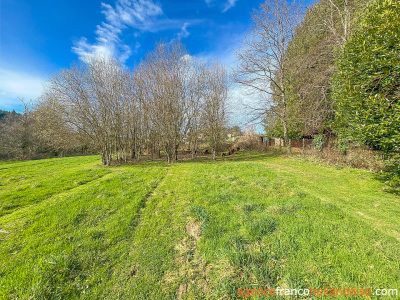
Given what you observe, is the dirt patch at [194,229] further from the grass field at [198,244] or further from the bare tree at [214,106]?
the bare tree at [214,106]

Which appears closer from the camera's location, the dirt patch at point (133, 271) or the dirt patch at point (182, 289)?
the dirt patch at point (182, 289)

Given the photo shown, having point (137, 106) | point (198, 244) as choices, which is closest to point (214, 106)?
point (137, 106)

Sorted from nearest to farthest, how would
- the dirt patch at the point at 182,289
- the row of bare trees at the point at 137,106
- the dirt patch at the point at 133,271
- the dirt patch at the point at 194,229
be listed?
the dirt patch at the point at 182,289 → the dirt patch at the point at 133,271 → the dirt patch at the point at 194,229 → the row of bare trees at the point at 137,106

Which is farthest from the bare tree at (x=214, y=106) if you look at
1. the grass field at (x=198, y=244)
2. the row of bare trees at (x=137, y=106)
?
the grass field at (x=198, y=244)

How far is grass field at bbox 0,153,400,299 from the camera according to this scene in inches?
74.7

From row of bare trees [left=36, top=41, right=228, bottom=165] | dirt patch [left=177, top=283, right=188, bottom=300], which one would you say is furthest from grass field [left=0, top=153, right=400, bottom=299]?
row of bare trees [left=36, top=41, right=228, bottom=165]

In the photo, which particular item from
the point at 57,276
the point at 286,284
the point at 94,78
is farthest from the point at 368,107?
the point at 94,78

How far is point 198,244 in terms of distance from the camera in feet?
8.79

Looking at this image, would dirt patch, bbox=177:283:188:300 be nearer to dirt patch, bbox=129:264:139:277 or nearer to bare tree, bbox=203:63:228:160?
dirt patch, bbox=129:264:139:277

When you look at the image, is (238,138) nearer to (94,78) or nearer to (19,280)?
(94,78)

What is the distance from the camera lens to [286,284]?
1.81 meters

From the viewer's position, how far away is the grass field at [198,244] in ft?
6.23

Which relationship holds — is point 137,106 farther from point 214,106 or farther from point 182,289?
point 182,289

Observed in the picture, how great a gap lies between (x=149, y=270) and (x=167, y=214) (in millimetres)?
1615
